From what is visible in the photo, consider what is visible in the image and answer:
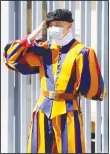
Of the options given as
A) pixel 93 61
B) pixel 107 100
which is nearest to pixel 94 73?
pixel 93 61

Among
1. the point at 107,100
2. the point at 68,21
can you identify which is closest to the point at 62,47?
the point at 68,21

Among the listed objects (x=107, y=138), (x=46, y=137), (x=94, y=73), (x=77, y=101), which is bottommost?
(x=107, y=138)

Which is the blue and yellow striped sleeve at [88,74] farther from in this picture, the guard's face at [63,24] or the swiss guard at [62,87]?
the guard's face at [63,24]

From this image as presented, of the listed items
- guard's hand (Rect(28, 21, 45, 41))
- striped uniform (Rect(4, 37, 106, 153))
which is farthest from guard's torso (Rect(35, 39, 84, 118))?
guard's hand (Rect(28, 21, 45, 41))

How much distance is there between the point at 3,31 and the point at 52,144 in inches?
33.2

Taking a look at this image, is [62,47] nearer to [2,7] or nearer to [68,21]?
[68,21]

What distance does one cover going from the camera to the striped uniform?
76.8 inches

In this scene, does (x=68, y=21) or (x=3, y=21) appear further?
(x=3, y=21)

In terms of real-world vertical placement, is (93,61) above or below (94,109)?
above

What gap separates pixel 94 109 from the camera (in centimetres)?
259

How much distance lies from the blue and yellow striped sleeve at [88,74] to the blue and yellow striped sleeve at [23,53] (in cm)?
19

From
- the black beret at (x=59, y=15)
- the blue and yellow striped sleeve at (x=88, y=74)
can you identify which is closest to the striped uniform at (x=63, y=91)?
the blue and yellow striped sleeve at (x=88, y=74)

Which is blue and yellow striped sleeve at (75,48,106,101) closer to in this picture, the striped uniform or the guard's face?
the striped uniform

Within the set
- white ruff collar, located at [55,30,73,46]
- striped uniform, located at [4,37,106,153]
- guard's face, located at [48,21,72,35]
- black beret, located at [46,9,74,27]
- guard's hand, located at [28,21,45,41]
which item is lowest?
striped uniform, located at [4,37,106,153]
